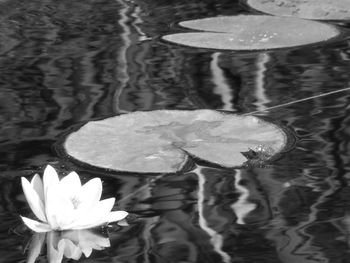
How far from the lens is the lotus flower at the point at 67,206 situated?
4.89 ft

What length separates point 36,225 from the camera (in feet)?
4.95

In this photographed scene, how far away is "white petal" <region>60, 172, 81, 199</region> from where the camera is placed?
154 cm

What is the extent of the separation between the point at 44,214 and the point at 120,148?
0.41 m

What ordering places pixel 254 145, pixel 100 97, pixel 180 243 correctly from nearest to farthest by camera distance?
pixel 180 243
pixel 254 145
pixel 100 97

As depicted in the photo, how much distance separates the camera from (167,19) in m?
3.33

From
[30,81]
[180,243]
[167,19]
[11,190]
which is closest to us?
[180,243]

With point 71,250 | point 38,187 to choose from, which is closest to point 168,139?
point 38,187

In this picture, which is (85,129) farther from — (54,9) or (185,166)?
(54,9)

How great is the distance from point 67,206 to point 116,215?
9cm

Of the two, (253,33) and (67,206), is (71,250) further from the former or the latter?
(253,33)

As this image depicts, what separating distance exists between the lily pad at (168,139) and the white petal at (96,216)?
29 centimetres

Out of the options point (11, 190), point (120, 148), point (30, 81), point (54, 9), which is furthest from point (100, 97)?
point (54, 9)

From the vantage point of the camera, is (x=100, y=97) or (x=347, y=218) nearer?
(x=347, y=218)

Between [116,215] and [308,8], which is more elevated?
[116,215]
